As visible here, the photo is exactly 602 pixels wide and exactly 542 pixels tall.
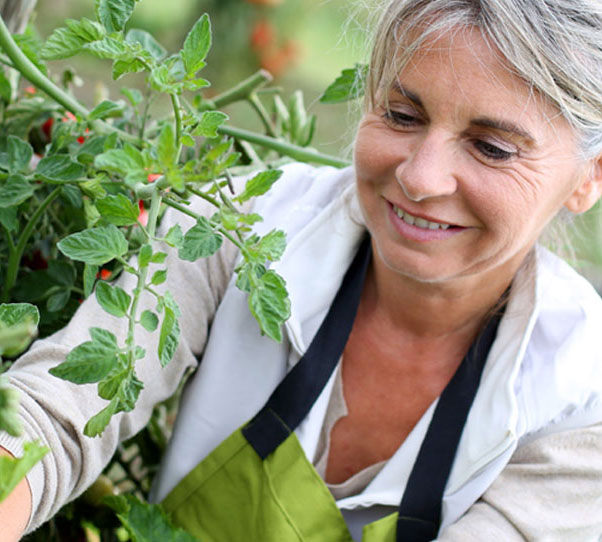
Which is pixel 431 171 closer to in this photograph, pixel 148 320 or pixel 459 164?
pixel 459 164

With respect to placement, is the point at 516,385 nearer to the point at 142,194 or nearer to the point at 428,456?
the point at 428,456

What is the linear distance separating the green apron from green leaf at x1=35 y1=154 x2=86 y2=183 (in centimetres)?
40

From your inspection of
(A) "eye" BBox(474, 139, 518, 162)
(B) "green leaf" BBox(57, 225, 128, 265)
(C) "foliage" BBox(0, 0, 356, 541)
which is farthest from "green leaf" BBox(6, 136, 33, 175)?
(A) "eye" BBox(474, 139, 518, 162)

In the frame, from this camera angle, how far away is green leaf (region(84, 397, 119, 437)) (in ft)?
1.95

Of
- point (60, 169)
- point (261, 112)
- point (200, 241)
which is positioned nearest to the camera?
point (200, 241)

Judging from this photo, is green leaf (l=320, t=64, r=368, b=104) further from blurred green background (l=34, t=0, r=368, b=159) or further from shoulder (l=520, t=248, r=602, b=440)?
blurred green background (l=34, t=0, r=368, b=159)

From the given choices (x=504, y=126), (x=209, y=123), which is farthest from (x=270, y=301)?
(x=504, y=126)

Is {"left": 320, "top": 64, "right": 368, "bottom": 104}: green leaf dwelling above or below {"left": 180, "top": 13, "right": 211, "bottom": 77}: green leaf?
below

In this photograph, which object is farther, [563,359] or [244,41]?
[244,41]

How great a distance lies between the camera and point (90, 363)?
58 cm

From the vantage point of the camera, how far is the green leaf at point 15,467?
0.40 meters

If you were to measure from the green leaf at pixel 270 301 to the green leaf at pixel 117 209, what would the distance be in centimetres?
11

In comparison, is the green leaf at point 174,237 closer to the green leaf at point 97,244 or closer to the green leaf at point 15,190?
the green leaf at point 97,244

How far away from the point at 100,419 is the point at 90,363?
1.9 inches
